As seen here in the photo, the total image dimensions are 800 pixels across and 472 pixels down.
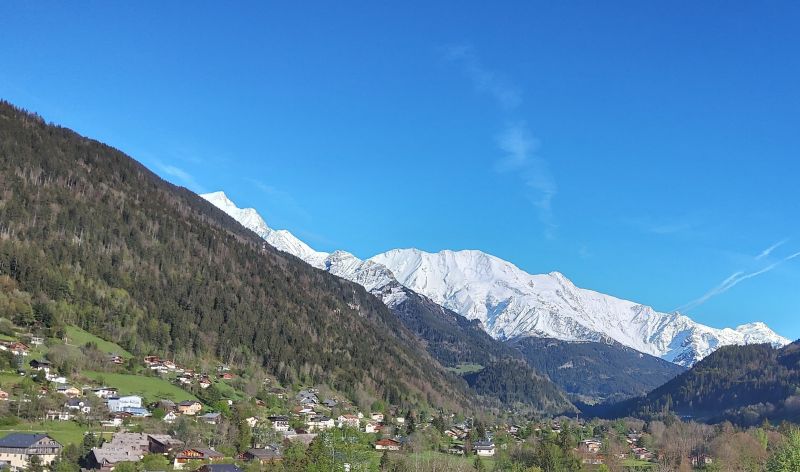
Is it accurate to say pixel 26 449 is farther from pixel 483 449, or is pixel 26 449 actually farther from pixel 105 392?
pixel 483 449

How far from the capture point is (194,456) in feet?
329

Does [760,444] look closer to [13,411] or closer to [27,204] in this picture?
[13,411]

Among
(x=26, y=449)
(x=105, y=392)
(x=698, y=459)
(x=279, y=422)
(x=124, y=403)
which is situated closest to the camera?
(x=26, y=449)

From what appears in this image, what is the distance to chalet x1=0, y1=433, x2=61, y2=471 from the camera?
84.4m

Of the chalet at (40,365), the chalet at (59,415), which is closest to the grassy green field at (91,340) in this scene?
the chalet at (40,365)

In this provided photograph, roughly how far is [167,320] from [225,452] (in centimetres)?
8661

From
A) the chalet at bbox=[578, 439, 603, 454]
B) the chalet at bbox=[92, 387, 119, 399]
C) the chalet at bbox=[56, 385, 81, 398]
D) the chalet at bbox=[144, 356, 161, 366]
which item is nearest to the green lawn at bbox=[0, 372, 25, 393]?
the chalet at bbox=[56, 385, 81, 398]

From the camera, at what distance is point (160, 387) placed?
14038cm

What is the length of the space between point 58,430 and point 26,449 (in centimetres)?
1503

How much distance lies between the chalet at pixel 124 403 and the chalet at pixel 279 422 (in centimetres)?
2645

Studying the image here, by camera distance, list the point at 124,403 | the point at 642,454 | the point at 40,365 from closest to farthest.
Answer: the point at 124,403 < the point at 40,365 < the point at 642,454

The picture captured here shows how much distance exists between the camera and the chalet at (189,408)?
427ft

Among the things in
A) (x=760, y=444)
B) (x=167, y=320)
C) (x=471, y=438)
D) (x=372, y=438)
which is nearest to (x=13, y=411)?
(x=372, y=438)

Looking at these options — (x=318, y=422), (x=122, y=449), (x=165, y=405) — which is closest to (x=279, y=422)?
(x=318, y=422)
